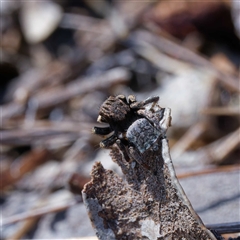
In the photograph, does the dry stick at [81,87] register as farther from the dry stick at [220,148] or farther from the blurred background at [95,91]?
the dry stick at [220,148]

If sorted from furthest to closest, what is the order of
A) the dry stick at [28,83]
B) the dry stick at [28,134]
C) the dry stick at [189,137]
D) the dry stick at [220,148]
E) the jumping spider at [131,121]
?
1. the dry stick at [28,83]
2. the dry stick at [28,134]
3. the dry stick at [189,137]
4. the dry stick at [220,148]
5. the jumping spider at [131,121]

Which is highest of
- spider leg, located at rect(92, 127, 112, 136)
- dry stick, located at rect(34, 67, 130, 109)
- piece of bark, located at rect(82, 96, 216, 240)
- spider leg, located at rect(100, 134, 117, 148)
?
dry stick, located at rect(34, 67, 130, 109)

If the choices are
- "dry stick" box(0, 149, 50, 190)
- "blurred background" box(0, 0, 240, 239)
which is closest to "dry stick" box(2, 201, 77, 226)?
"blurred background" box(0, 0, 240, 239)

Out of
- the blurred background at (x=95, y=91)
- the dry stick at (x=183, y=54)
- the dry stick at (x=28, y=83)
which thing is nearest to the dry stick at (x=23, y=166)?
the blurred background at (x=95, y=91)

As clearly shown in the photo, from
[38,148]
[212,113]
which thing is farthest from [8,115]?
[212,113]

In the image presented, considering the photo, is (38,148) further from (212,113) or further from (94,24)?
(94,24)

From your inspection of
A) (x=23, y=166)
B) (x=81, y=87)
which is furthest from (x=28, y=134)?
(x=81, y=87)

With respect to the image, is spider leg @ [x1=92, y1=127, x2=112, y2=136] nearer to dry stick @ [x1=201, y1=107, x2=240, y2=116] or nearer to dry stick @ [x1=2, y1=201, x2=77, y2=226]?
dry stick @ [x1=2, y1=201, x2=77, y2=226]

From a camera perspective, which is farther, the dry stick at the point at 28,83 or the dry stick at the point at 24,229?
the dry stick at the point at 28,83
